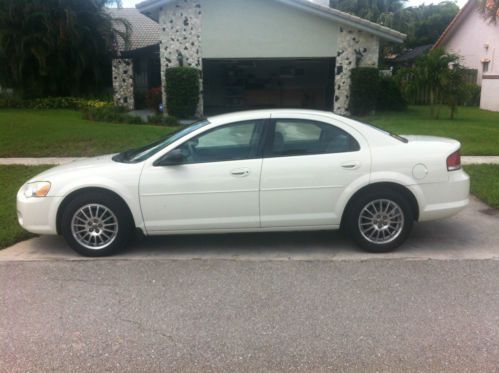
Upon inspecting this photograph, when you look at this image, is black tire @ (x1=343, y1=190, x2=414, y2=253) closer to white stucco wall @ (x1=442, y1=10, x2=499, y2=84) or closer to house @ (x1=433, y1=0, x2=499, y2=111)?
house @ (x1=433, y1=0, x2=499, y2=111)

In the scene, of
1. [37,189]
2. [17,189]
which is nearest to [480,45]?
[17,189]

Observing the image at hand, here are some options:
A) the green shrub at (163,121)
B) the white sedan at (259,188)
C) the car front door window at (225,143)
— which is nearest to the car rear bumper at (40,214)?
the white sedan at (259,188)

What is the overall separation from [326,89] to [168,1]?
796cm

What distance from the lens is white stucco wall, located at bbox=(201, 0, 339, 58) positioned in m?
17.2

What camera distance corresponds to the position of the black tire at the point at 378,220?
5273mm

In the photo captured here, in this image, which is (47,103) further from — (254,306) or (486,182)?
(254,306)

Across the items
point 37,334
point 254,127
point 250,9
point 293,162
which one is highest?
point 250,9

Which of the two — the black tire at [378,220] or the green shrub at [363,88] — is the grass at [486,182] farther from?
the green shrub at [363,88]

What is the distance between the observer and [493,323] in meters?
3.81

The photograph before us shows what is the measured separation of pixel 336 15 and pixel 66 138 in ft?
32.5

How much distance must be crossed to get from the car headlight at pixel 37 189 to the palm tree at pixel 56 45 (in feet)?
53.1

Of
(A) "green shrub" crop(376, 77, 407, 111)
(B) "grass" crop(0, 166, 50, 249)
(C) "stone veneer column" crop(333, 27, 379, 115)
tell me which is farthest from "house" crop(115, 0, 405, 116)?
(B) "grass" crop(0, 166, 50, 249)

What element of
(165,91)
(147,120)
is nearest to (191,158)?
(147,120)

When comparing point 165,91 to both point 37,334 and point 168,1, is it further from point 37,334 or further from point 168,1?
point 37,334
